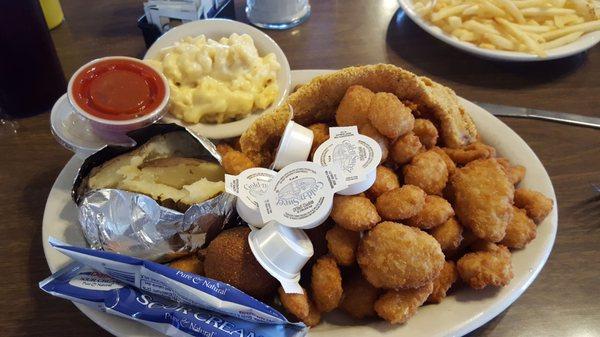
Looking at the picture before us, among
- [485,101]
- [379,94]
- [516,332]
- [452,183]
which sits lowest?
[516,332]

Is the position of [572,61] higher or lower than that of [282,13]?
lower

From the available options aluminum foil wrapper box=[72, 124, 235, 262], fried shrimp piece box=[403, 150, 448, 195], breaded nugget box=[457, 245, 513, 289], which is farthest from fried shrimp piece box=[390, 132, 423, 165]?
aluminum foil wrapper box=[72, 124, 235, 262]

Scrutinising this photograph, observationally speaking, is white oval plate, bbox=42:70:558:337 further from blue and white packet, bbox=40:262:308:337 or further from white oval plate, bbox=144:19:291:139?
white oval plate, bbox=144:19:291:139

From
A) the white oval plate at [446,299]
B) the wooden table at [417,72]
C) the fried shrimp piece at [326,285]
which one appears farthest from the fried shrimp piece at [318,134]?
the wooden table at [417,72]

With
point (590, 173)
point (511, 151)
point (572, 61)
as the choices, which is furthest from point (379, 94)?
point (572, 61)

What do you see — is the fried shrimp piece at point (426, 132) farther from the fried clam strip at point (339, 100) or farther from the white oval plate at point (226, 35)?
A: the white oval plate at point (226, 35)

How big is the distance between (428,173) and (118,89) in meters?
0.74

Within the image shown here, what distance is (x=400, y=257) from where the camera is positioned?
892 millimetres

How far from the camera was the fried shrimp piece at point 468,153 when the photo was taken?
1099 millimetres

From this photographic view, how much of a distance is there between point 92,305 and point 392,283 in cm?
54

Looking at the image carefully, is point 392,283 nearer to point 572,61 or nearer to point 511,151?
point 511,151

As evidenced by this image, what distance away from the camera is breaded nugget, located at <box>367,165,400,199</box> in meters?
0.99

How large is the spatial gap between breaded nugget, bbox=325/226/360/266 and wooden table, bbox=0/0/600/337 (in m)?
0.33

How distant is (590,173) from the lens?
1322 millimetres
